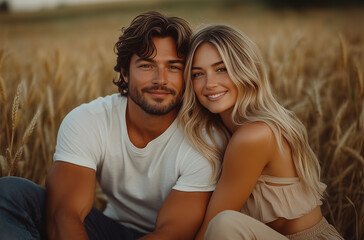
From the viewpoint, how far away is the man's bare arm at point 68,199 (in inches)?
73.8

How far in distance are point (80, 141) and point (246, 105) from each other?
3.40 ft

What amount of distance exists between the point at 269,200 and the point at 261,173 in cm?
16

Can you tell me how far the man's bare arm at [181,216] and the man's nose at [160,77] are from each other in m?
0.72

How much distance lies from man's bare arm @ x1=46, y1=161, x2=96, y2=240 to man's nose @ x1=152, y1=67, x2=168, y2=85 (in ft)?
2.31

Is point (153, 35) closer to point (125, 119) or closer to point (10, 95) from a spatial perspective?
point (125, 119)

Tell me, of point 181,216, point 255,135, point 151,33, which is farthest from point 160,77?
point 181,216

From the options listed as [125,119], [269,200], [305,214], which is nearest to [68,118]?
[125,119]

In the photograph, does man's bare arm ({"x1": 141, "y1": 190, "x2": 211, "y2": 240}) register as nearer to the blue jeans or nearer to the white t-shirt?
the white t-shirt

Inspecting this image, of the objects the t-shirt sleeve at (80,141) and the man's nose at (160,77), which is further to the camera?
the man's nose at (160,77)

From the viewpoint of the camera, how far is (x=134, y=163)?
224 cm

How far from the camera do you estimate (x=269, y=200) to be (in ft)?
6.38

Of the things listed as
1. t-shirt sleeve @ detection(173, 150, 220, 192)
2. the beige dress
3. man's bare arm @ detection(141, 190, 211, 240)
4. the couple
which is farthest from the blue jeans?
the beige dress

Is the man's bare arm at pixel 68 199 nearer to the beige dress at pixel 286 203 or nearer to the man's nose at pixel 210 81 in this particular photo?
the man's nose at pixel 210 81

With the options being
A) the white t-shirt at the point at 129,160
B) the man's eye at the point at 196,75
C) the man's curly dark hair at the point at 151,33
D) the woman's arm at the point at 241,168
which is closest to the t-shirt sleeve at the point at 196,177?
the white t-shirt at the point at 129,160
